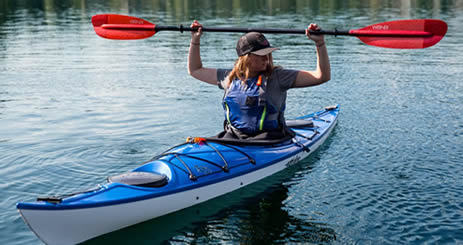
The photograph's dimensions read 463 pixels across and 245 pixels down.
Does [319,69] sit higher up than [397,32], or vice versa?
[397,32]

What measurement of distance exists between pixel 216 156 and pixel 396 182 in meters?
2.58

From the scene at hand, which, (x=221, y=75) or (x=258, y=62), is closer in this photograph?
(x=258, y=62)

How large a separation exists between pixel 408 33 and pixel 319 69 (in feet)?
4.64

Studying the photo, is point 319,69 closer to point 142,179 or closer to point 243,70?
point 243,70

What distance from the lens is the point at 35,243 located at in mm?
5262

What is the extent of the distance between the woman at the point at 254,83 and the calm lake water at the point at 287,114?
854 millimetres

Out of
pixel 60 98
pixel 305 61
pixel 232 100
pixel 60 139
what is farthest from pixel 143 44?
pixel 232 100

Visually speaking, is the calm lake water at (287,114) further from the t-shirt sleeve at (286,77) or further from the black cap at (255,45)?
the black cap at (255,45)

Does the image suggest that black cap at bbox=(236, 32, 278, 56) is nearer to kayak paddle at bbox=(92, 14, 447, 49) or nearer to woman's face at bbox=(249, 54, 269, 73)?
woman's face at bbox=(249, 54, 269, 73)

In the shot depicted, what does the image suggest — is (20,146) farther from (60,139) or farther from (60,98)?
(60,98)

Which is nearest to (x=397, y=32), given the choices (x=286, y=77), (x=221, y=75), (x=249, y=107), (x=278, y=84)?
(x=286, y=77)

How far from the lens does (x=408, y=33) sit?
644 cm

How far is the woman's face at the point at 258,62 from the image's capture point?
6.27 m

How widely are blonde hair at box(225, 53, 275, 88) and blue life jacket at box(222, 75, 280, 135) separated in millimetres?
57
